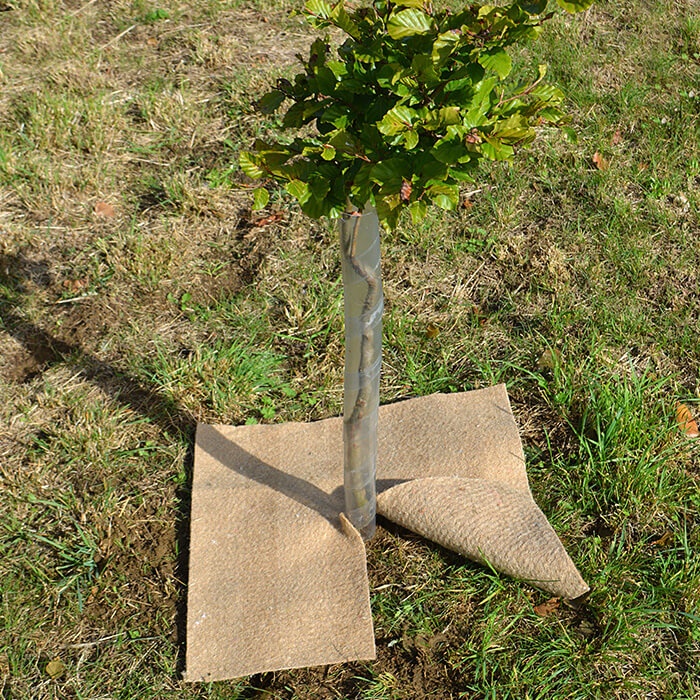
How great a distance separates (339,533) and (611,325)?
148 cm

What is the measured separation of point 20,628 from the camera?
2.50 m

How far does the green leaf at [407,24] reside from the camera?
54.7 inches

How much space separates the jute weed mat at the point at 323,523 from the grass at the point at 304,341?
0.08m

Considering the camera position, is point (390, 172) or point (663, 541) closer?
point (390, 172)

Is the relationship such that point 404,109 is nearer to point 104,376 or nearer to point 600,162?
point 104,376

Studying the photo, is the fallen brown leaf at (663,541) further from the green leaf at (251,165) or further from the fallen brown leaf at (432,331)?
the green leaf at (251,165)

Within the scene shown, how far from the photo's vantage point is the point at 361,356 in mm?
2129

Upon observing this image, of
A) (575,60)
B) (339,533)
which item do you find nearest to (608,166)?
(575,60)

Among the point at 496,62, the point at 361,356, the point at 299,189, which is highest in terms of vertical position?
the point at 496,62

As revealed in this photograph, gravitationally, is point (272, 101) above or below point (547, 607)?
above

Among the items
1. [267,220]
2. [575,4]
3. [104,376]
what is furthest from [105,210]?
[575,4]

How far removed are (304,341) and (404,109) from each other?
1.94 m

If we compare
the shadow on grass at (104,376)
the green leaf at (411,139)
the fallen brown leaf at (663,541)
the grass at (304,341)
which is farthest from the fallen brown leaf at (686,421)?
the green leaf at (411,139)

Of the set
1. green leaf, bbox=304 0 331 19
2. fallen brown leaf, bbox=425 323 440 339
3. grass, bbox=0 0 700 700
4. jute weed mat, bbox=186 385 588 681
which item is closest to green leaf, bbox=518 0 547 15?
green leaf, bbox=304 0 331 19
